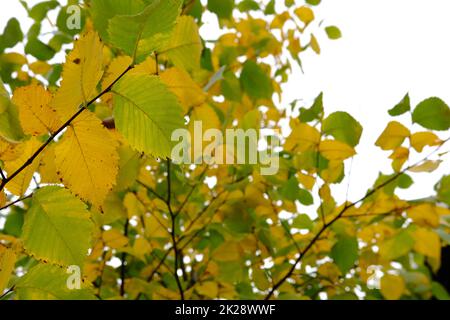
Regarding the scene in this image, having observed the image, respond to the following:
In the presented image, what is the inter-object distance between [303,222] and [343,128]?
22 cm

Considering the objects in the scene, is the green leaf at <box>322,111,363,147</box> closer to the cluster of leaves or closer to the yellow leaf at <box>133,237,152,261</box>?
Answer: the cluster of leaves

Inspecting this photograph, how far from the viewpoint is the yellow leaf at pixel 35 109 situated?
1.20 ft

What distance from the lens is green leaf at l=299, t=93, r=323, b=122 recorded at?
0.76 metres

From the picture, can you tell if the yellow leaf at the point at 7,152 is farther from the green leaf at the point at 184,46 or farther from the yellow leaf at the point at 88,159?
the green leaf at the point at 184,46

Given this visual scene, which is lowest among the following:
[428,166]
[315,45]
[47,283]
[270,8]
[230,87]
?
[47,283]

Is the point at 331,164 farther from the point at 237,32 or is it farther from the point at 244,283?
the point at 237,32

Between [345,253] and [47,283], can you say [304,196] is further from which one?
[47,283]

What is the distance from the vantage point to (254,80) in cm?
102

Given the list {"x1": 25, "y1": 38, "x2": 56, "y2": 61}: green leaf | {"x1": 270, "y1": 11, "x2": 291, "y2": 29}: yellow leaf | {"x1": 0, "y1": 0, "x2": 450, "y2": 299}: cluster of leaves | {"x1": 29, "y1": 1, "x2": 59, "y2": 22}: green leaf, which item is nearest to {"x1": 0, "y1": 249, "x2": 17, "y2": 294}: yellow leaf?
{"x1": 0, "y1": 0, "x2": 450, "y2": 299}: cluster of leaves

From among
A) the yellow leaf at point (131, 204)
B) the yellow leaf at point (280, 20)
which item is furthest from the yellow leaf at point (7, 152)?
the yellow leaf at point (280, 20)

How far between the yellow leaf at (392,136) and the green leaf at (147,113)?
1.63 ft

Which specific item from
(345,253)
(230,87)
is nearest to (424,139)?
(345,253)

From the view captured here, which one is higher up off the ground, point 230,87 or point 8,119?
point 230,87

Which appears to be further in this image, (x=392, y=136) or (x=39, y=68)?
(x=39, y=68)
